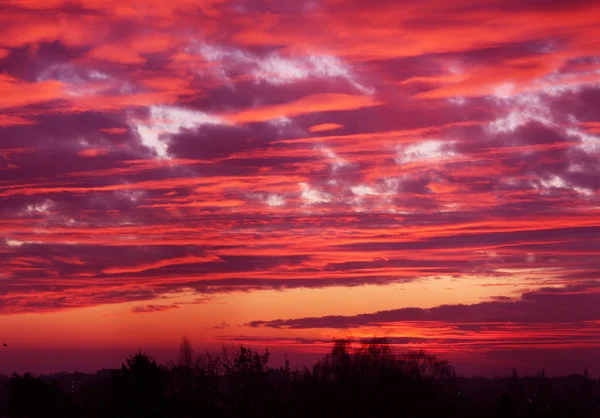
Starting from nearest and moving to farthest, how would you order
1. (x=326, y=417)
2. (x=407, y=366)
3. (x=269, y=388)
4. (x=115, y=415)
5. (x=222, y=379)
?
(x=115, y=415) → (x=326, y=417) → (x=269, y=388) → (x=407, y=366) → (x=222, y=379)

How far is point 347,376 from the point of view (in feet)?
335

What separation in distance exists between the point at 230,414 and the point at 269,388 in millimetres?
7220

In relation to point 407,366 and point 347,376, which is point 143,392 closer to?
point 347,376

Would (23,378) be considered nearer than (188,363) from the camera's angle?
Yes

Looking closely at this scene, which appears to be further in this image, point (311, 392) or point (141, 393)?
point (311, 392)

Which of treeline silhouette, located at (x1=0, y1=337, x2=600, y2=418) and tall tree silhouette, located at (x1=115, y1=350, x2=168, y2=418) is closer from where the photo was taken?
tall tree silhouette, located at (x1=115, y1=350, x2=168, y2=418)

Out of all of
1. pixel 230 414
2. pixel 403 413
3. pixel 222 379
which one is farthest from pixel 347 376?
pixel 222 379

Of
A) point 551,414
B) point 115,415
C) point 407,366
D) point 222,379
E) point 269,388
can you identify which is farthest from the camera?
point 551,414

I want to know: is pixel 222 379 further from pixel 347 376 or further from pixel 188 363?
pixel 347 376

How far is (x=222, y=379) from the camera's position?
122 meters

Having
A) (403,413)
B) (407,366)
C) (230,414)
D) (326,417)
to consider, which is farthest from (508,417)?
(230,414)

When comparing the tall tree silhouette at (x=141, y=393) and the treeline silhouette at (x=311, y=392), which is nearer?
the tall tree silhouette at (x=141, y=393)

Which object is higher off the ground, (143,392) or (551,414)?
(143,392)

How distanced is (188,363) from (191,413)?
100ft
